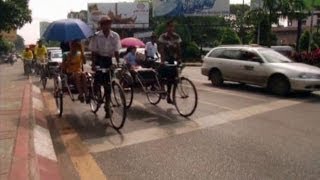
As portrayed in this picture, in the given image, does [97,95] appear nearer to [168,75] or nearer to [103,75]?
[103,75]

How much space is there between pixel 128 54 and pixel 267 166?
895cm

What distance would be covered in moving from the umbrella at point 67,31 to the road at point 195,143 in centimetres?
163

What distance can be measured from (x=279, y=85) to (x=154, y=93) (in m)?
4.81

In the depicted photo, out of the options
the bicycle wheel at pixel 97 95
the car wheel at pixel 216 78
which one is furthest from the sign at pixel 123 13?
the bicycle wheel at pixel 97 95

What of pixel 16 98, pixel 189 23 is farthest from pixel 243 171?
pixel 189 23

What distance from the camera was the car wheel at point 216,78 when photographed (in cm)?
1800

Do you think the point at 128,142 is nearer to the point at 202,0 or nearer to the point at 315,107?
the point at 315,107

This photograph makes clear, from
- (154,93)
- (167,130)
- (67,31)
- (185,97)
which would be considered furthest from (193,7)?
(167,130)

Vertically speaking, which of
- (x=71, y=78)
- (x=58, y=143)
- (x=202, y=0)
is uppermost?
(x=202, y=0)

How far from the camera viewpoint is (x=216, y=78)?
59.7ft

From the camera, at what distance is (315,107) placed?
12633 mm

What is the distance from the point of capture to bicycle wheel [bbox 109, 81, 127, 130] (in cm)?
936

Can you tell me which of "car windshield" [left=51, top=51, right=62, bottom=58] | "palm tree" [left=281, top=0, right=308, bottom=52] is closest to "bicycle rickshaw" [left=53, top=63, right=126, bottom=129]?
"car windshield" [left=51, top=51, right=62, bottom=58]

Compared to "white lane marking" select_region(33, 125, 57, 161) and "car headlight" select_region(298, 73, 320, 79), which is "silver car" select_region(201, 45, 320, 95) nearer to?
"car headlight" select_region(298, 73, 320, 79)
